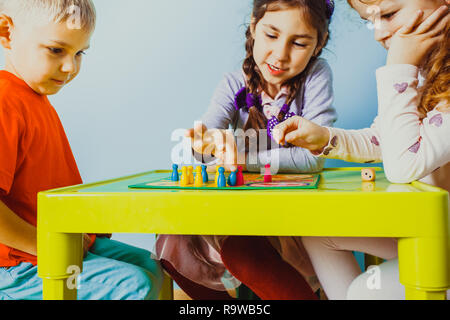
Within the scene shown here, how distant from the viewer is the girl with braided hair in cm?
80

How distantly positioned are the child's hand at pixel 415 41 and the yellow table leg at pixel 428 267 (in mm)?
355

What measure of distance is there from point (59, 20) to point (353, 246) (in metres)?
0.79

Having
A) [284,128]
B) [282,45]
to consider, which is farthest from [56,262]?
[282,45]

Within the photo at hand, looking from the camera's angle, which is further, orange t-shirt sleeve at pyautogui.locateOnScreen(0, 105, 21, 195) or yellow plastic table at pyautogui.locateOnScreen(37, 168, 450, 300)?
orange t-shirt sleeve at pyautogui.locateOnScreen(0, 105, 21, 195)

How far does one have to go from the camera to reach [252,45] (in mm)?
1177

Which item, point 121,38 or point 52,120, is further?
point 121,38

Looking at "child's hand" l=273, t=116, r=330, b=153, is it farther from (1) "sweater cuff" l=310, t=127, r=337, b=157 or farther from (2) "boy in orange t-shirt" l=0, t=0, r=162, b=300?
(2) "boy in orange t-shirt" l=0, t=0, r=162, b=300

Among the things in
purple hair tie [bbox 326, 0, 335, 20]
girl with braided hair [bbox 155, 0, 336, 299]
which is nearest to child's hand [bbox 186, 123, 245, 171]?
girl with braided hair [bbox 155, 0, 336, 299]

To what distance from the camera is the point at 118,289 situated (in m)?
0.72

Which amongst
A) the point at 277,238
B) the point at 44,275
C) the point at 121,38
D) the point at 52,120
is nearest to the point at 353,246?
the point at 277,238

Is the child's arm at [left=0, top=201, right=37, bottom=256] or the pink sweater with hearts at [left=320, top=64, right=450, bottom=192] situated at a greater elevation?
the pink sweater with hearts at [left=320, top=64, right=450, bottom=192]

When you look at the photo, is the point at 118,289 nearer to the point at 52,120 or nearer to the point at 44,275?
the point at 44,275

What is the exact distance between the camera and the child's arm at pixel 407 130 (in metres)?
0.62

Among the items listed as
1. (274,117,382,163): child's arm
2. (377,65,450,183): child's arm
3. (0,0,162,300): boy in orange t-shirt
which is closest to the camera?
(377,65,450,183): child's arm
